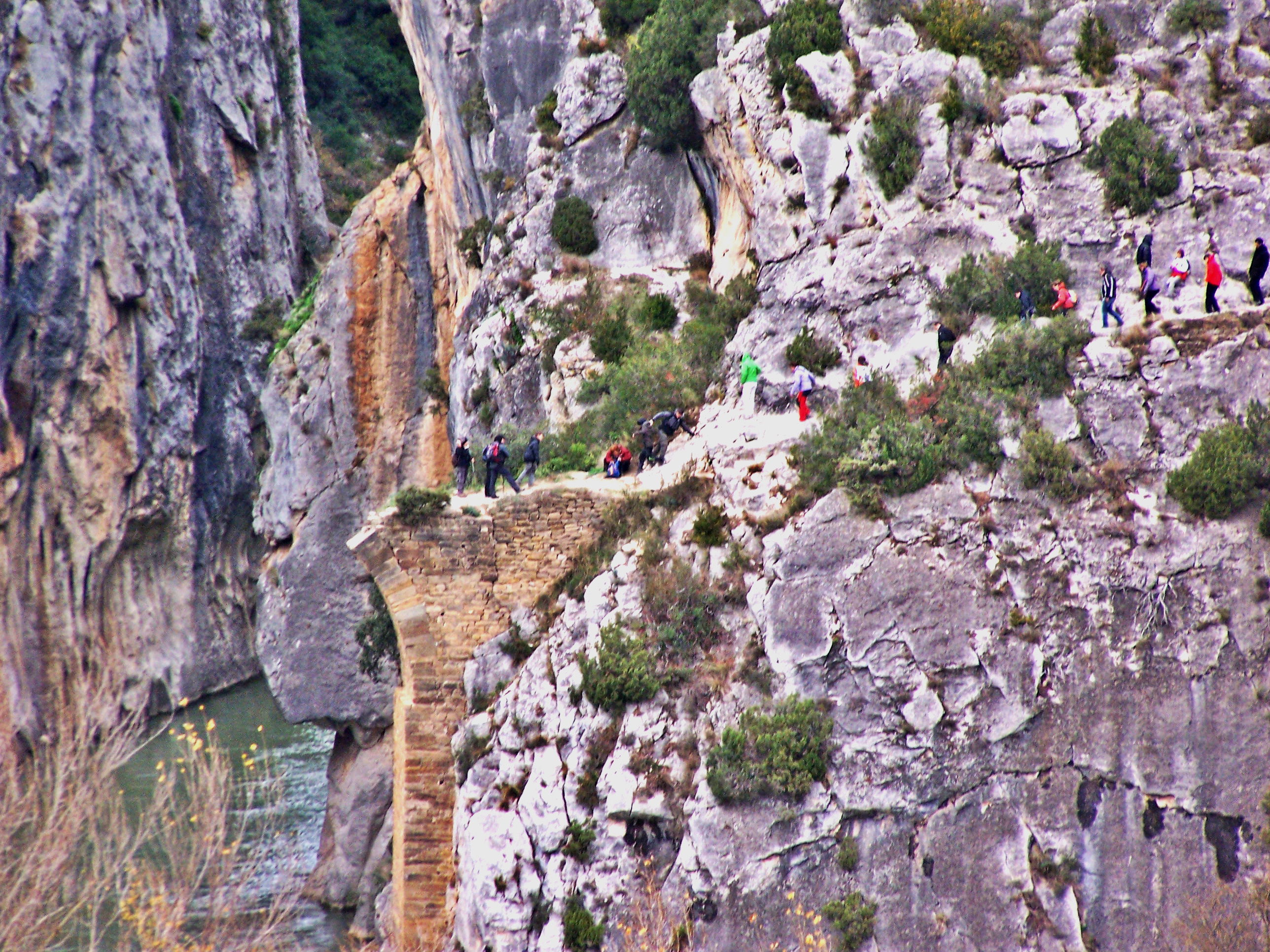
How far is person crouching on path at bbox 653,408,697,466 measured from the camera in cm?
2122

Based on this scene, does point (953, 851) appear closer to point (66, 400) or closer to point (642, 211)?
point (642, 211)

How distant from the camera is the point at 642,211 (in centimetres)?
2822

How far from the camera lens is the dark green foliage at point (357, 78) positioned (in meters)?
55.4

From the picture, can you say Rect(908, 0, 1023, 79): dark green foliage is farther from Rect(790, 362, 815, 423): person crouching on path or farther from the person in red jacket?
Rect(790, 362, 815, 423): person crouching on path

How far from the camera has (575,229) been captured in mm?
28109

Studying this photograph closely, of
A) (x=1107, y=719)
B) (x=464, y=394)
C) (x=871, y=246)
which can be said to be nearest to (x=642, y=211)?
(x=464, y=394)

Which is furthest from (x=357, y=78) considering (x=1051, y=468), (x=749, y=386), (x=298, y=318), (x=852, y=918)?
(x=852, y=918)

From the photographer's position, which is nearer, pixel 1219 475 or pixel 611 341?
pixel 1219 475

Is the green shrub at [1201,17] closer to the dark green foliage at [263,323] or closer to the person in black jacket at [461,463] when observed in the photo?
the person in black jacket at [461,463]

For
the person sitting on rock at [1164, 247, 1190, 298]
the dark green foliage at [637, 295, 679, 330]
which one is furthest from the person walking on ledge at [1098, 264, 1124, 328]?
the dark green foliage at [637, 295, 679, 330]

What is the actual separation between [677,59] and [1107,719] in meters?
18.1

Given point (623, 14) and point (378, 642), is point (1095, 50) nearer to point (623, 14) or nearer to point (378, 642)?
point (623, 14)

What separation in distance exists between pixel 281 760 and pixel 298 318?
13.6 m

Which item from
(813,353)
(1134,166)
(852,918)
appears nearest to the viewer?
(852,918)
